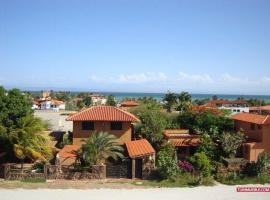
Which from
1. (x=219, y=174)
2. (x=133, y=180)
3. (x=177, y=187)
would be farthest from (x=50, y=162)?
(x=219, y=174)

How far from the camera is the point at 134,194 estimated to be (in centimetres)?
2734

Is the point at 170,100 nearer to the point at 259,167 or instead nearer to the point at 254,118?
the point at 254,118

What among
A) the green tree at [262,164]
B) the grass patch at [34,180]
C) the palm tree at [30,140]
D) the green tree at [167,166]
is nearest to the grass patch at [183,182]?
the green tree at [167,166]

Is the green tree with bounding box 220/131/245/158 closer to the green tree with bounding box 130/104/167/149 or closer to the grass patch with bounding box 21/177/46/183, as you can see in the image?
the green tree with bounding box 130/104/167/149

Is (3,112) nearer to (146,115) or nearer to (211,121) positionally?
(146,115)

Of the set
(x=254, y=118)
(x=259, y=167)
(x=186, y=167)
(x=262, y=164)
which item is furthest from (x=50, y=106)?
(x=262, y=164)

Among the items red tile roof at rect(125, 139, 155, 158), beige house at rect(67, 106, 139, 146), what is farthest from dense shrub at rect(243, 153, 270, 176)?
beige house at rect(67, 106, 139, 146)

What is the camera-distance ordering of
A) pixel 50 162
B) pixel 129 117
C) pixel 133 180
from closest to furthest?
1. pixel 133 180
2. pixel 50 162
3. pixel 129 117

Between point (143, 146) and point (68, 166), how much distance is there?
677cm

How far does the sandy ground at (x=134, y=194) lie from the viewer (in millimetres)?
26359

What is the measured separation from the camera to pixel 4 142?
34438 millimetres

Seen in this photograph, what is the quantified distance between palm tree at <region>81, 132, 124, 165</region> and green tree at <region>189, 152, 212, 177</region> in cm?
619

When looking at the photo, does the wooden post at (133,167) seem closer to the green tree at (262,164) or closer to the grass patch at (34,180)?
the grass patch at (34,180)

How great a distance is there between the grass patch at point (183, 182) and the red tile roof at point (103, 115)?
855cm
